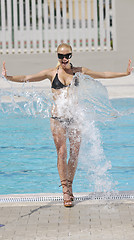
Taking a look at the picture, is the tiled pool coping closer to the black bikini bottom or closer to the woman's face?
the black bikini bottom

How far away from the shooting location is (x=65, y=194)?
5.23m

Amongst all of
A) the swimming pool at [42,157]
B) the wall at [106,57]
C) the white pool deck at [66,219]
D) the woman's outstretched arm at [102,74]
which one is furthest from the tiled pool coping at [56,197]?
the wall at [106,57]

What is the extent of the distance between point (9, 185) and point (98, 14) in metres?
16.5

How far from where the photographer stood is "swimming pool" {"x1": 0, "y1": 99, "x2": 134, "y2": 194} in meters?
7.15

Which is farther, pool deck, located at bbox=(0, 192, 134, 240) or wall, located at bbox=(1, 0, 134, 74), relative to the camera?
wall, located at bbox=(1, 0, 134, 74)

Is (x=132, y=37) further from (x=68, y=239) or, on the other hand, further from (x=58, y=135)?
(x=68, y=239)

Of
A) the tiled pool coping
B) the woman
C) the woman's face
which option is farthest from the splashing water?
the tiled pool coping

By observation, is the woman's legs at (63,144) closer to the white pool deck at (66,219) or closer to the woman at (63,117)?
the woman at (63,117)

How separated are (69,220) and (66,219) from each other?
4 centimetres

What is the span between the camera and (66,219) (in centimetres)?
474

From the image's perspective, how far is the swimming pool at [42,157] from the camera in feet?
23.5

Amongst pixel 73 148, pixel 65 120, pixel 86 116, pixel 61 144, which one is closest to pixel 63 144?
pixel 61 144

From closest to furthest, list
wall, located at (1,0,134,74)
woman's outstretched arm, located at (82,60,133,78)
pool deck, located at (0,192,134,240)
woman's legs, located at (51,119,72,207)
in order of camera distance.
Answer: pool deck, located at (0,192,134,240) < woman's legs, located at (51,119,72,207) < woman's outstretched arm, located at (82,60,133,78) < wall, located at (1,0,134,74)

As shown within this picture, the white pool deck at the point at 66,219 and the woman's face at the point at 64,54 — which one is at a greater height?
the woman's face at the point at 64,54
